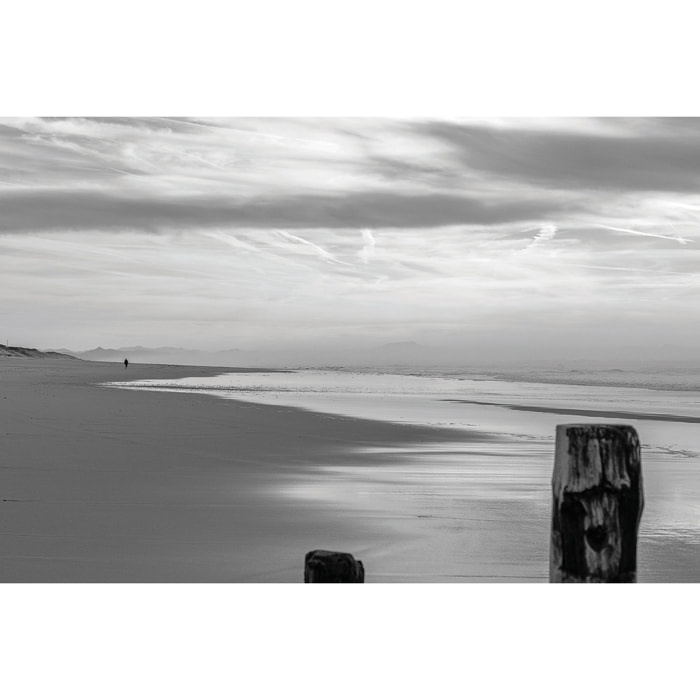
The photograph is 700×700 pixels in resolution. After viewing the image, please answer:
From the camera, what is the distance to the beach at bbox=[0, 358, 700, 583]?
18.4 feet

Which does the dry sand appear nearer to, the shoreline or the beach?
the beach

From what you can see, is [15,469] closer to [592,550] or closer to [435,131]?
[592,550]

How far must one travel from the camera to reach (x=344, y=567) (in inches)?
152

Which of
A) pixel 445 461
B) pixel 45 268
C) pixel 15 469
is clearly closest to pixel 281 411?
pixel 445 461

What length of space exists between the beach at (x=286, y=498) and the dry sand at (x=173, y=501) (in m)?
0.02

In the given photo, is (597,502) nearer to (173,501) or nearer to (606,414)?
(173,501)

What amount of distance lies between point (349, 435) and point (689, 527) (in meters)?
6.98

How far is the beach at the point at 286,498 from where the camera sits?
5.61m

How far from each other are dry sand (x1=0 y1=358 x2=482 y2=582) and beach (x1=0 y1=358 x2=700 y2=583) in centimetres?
2

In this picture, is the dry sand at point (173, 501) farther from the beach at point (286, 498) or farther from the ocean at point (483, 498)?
the ocean at point (483, 498)

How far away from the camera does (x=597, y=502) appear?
3506 millimetres

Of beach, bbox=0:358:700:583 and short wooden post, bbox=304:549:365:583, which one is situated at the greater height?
short wooden post, bbox=304:549:365:583

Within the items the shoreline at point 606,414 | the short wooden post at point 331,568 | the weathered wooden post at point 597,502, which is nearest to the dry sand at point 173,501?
the short wooden post at point 331,568

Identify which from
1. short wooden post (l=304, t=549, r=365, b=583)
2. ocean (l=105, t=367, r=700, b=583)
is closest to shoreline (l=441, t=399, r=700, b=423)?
ocean (l=105, t=367, r=700, b=583)
